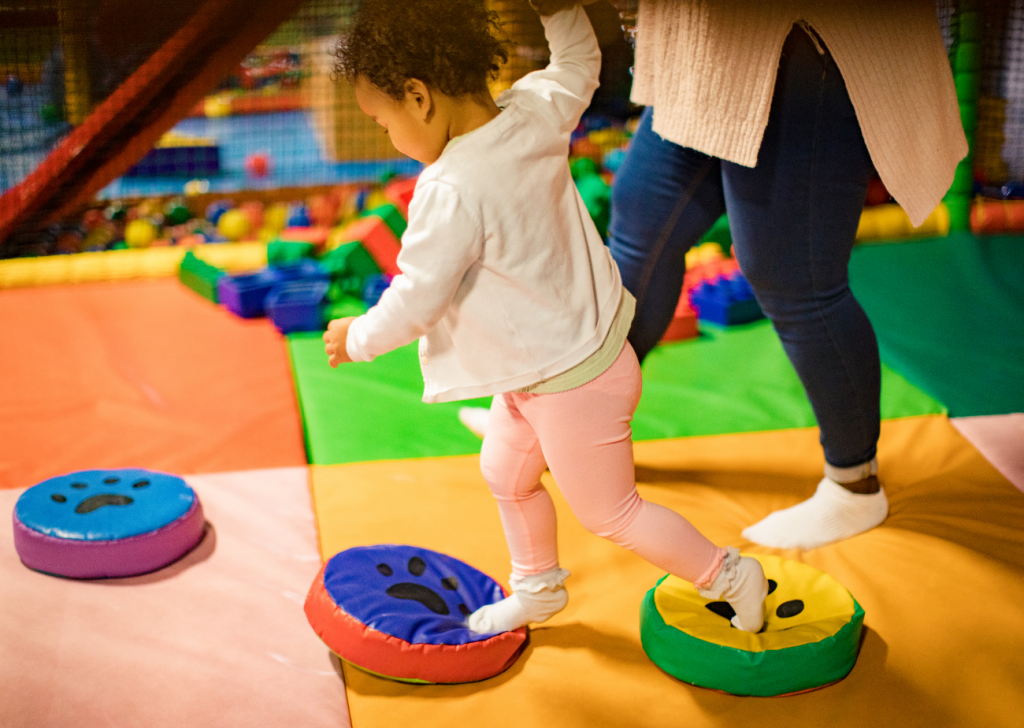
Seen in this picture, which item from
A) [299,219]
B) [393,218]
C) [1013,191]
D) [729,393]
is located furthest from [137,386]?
[1013,191]

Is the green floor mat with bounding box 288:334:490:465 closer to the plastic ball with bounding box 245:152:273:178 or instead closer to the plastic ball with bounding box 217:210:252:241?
the plastic ball with bounding box 217:210:252:241

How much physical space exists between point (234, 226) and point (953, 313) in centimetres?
243

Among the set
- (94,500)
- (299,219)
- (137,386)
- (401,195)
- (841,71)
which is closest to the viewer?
(841,71)

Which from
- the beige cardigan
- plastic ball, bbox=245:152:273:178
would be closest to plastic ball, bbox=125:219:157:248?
plastic ball, bbox=245:152:273:178

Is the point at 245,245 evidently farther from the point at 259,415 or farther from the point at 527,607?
the point at 527,607

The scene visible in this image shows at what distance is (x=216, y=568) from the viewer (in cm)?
126

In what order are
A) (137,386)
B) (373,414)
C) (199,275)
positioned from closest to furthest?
1. (373,414)
2. (137,386)
3. (199,275)

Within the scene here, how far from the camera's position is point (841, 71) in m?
1.06

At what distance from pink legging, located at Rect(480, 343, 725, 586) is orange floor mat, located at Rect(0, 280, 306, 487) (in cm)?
63

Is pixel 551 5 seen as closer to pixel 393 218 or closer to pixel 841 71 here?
pixel 841 71

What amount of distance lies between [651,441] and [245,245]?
70.4 inches

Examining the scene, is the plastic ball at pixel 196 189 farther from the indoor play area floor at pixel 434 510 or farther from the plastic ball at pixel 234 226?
the indoor play area floor at pixel 434 510

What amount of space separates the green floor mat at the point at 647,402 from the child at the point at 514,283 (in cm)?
62

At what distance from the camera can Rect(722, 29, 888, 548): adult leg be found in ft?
3.59
